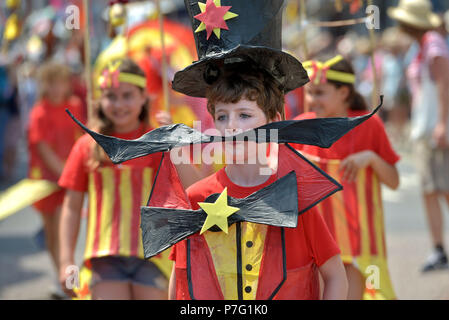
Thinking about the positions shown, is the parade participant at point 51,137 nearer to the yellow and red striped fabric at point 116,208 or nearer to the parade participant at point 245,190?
the yellow and red striped fabric at point 116,208

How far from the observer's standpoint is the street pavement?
586 cm

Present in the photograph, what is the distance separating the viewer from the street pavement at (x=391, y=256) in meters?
5.86

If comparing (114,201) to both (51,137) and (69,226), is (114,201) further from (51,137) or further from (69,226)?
(51,137)

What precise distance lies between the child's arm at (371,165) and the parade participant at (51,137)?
284 cm

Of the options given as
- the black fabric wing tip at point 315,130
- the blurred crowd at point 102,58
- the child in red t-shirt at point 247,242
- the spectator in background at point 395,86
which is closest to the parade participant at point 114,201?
the blurred crowd at point 102,58

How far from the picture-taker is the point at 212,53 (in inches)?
107

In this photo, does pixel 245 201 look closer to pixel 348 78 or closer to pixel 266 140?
pixel 266 140

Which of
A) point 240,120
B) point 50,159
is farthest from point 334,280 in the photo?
point 50,159

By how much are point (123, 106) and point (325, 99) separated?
3.55 feet

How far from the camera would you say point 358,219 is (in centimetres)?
397

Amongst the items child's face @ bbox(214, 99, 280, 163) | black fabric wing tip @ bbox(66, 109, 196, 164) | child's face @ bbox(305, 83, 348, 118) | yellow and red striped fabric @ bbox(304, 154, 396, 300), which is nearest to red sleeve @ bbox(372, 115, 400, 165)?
yellow and red striped fabric @ bbox(304, 154, 396, 300)

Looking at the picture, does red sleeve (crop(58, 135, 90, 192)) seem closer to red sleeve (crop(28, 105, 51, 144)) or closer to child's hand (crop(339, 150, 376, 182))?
child's hand (crop(339, 150, 376, 182))

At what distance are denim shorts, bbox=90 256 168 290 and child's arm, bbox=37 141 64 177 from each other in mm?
2426
